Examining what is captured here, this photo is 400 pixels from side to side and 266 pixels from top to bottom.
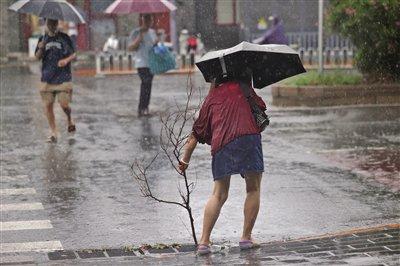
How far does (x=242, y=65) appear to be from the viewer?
8.45m

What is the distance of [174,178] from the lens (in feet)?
40.0

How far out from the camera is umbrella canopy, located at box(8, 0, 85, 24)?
15.6m

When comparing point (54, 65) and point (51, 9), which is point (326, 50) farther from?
point (54, 65)

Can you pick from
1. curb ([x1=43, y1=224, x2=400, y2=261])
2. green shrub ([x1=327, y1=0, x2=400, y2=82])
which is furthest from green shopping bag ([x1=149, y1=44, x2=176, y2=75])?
curb ([x1=43, y1=224, x2=400, y2=261])

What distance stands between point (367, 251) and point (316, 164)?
485cm

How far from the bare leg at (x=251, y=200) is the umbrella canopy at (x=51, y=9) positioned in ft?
25.2

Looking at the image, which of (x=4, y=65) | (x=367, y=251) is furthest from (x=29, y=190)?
(x=4, y=65)

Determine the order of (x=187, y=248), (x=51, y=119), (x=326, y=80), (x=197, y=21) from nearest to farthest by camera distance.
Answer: (x=187, y=248)
(x=51, y=119)
(x=326, y=80)
(x=197, y=21)

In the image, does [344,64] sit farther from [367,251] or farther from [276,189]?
[367,251]

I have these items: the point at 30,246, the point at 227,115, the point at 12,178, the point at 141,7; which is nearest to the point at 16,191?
the point at 12,178

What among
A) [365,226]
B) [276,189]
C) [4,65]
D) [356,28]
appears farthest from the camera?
[4,65]

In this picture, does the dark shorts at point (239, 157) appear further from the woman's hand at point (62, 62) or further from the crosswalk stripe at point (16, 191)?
the woman's hand at point (62, 62)

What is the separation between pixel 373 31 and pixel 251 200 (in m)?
11.0

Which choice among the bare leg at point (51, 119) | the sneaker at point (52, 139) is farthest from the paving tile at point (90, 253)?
the bare leg at point (51, 119)
